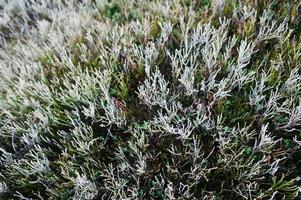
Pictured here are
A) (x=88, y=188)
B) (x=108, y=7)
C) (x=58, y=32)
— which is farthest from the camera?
(x=108, y=7)

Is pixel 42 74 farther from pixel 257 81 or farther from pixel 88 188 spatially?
pixel 257 81

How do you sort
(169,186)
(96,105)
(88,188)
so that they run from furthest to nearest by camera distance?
(96,105)
(88,188)
(169,186)

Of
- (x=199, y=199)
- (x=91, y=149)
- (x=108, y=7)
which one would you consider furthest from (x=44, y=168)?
(x=108, y=7)

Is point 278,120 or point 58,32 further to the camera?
point 58,32

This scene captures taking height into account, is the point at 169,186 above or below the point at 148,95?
below

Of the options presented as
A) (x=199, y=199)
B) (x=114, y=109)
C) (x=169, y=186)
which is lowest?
(x=199, y=199)

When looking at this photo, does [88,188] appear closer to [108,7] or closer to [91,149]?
[91,149]
